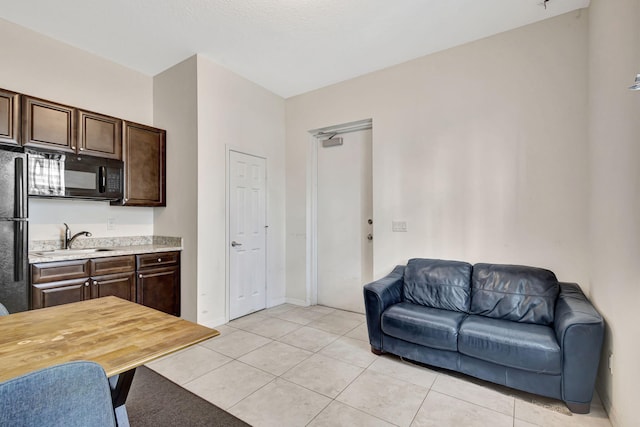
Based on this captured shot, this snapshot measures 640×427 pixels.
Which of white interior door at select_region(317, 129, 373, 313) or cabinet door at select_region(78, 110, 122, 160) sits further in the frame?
white interior door at select_region(317, 129, 373, 313)

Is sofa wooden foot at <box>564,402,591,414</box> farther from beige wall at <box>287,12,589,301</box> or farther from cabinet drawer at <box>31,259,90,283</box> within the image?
cabinet drawer at <box>31,259,90,283</box>

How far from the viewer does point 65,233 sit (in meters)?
3.15

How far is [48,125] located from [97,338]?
270cm

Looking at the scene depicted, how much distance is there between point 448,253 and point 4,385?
3266 mm

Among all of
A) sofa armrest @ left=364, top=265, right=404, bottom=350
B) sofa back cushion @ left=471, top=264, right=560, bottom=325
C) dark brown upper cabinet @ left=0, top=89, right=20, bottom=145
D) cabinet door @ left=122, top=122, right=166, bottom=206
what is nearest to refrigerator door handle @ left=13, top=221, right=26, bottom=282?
dark brown upper cabinet @ left=0, top=89, right=20, bottom=145

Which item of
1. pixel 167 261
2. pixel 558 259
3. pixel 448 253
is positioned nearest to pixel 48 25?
pixel 167 261

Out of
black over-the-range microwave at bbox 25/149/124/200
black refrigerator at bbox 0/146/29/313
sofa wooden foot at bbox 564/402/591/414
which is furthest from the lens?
black over-the-range microwave at bbox 25/149/124/200

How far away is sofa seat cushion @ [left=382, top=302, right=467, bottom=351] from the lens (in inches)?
92.6

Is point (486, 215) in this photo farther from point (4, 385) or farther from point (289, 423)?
point (4, 385)

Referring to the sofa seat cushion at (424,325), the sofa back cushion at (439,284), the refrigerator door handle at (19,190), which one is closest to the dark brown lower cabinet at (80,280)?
the refrigerator door handle at (19,190)

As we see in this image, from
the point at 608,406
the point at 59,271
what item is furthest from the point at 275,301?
the point at 608,406

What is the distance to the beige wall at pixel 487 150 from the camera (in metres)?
2.65

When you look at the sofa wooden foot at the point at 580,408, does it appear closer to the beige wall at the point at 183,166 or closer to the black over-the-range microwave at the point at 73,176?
the beige wall at the point at 183,166

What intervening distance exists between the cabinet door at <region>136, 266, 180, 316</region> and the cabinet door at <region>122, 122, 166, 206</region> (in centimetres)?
83
